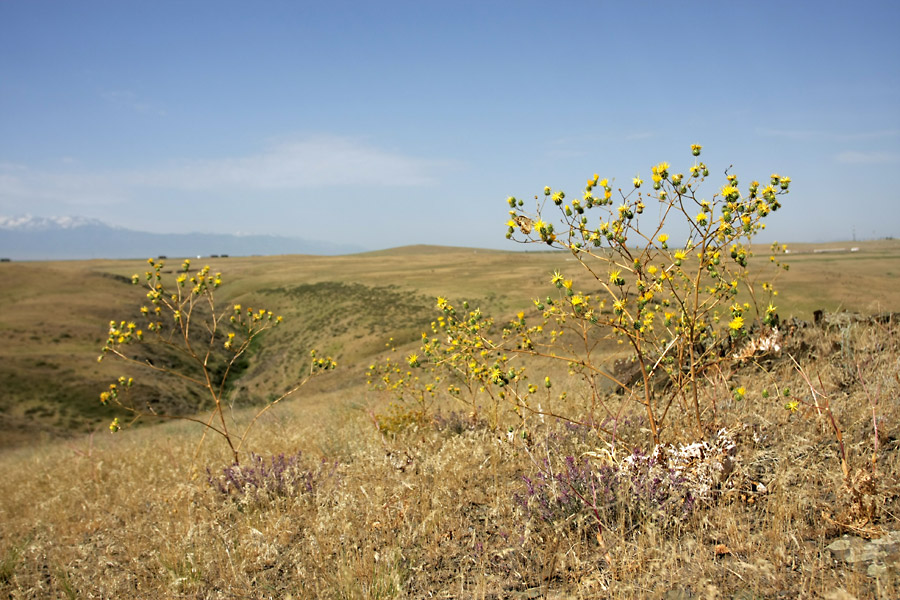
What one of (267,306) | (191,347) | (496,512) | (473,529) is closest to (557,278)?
(496,512)

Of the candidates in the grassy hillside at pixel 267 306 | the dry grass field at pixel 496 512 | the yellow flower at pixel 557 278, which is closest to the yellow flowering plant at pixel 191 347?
the dry grass field at pixel 496 512

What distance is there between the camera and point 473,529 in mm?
3381

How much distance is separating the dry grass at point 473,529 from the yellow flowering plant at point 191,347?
88 cm

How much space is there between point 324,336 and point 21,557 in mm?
32950

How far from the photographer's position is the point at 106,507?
4.98 m

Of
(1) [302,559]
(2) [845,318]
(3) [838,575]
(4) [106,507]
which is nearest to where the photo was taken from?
(3) [838,575]

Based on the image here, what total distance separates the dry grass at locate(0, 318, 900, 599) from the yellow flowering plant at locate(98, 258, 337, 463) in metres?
0.88

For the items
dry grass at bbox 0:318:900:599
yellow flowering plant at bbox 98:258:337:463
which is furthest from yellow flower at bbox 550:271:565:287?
yellow flowering plant at bbox 98:258:337:463

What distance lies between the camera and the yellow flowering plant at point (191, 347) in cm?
461

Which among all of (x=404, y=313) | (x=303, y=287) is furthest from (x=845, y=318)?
(x=303, y=287)

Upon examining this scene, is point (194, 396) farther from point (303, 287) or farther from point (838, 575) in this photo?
point (303, 287)

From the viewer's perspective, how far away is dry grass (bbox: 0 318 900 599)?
2555 millimetres

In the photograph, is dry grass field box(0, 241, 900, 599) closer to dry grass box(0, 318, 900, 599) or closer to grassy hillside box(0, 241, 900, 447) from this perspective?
dry grass box(0, 318, 900, 599)

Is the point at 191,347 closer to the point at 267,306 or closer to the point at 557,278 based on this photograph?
the point at 557,278
